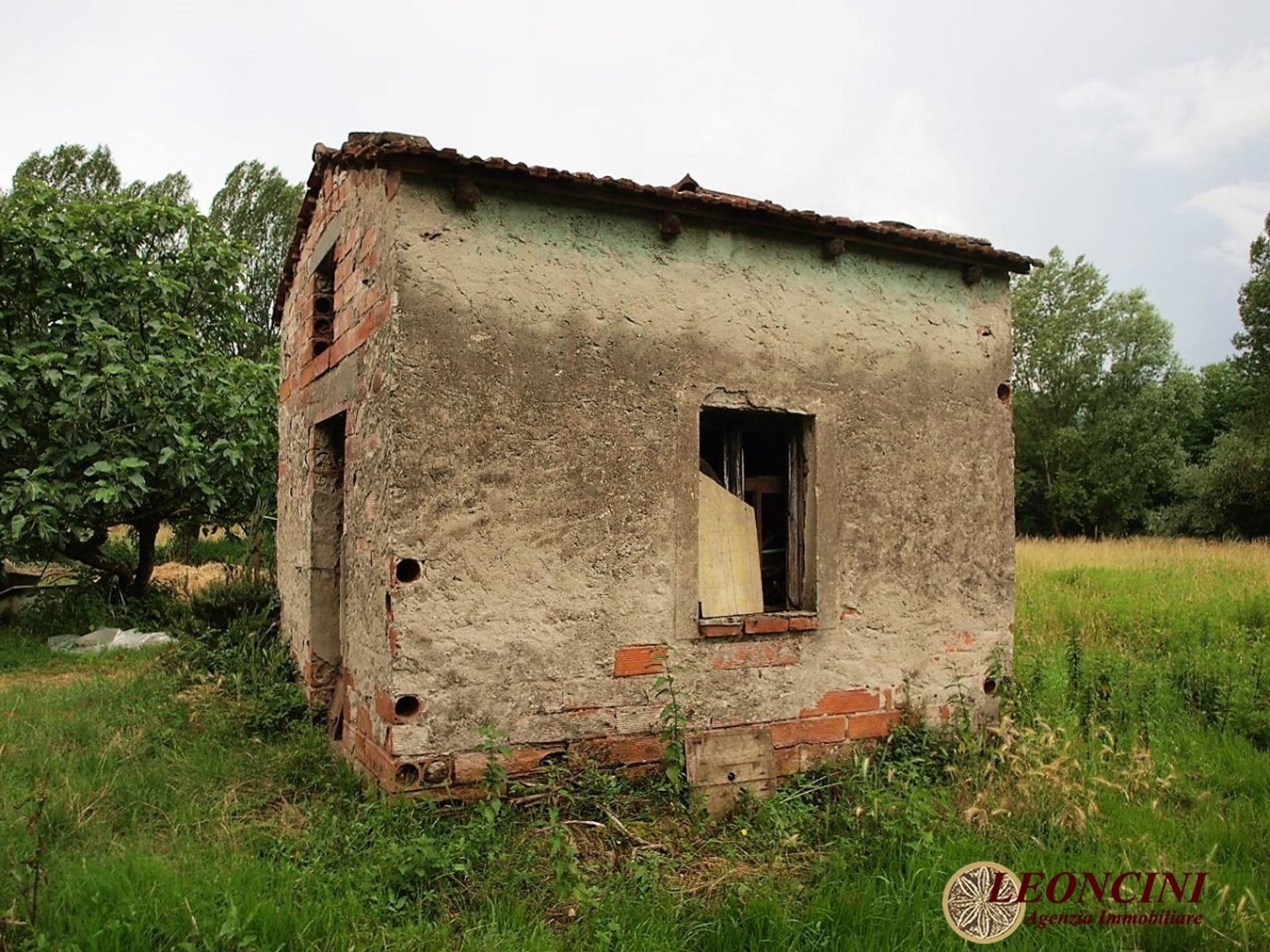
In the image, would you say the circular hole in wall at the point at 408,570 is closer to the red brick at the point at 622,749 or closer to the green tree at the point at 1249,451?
the red brick at the point at 622,749

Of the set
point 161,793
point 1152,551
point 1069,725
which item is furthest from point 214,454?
point 1152,551

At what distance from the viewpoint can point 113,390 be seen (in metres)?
8.48

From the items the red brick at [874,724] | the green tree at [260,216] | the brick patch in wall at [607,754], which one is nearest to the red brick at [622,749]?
the brick patch in wall at [607,754]

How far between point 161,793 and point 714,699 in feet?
9.40

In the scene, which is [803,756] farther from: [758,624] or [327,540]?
[327,540]

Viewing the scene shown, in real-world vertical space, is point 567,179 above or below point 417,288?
above

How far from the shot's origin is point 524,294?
4.17 meters

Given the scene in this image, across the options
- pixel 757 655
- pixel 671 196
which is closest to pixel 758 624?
pixel 757 655

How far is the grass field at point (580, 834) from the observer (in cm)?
306

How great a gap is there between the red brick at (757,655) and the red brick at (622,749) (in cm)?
55

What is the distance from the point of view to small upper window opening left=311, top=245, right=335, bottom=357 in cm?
567

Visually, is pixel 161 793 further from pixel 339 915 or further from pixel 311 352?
pixel 311 352

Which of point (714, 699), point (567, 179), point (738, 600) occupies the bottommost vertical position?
point (714, 699)

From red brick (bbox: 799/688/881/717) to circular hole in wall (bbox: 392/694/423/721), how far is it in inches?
85.1
